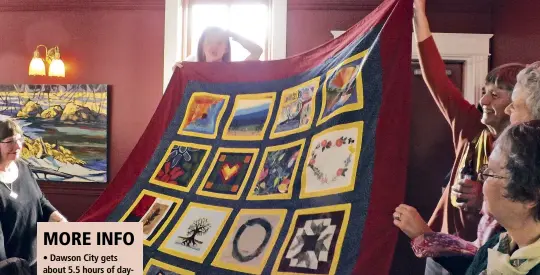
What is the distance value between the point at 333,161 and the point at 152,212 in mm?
779

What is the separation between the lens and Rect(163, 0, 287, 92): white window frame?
414 centimetres

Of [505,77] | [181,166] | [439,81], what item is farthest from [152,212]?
[505,77]

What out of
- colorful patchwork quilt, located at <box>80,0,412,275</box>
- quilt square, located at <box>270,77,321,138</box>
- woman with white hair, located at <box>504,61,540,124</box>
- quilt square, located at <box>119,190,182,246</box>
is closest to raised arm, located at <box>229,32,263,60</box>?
colorful patchwork quilt, located at <box>80,0,412,275</box>

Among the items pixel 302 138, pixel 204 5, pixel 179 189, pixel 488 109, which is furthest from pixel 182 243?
pixel 204 5

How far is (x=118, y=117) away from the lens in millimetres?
4398

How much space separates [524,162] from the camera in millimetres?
975

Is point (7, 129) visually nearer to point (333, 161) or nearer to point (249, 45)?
point (249, 45)

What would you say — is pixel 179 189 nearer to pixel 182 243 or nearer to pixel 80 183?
pixel 182 243

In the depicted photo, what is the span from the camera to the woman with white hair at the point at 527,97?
1.30 meters

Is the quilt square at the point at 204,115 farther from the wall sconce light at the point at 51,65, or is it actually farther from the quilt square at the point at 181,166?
the wall sconce light at the point at 51,65

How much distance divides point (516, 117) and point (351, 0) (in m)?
2.89

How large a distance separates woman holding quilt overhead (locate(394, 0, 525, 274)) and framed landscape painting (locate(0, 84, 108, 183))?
3212mm

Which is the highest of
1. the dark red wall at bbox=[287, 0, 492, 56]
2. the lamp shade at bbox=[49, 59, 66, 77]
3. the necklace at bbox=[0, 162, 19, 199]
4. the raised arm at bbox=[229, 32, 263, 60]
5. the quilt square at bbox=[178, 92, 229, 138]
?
the dark red wall at bbox=[287, 0, 492, 56]

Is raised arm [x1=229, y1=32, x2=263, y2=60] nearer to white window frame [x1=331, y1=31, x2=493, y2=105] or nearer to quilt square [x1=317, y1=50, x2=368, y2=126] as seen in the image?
quilt square [x1=317, y1=50, x2=368, y2=126]
